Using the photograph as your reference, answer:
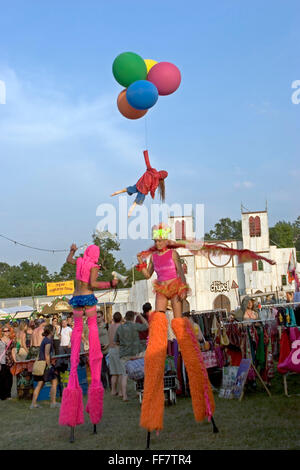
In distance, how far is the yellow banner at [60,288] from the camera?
129 ft

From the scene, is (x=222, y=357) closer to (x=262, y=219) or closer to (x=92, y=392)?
(x=92, y=392)

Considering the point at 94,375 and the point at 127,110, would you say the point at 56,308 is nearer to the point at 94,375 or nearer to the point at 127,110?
the point at 94,375

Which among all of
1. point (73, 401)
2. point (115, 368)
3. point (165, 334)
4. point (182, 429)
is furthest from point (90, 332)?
point (115, 368)

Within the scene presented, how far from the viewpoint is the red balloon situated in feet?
21.1

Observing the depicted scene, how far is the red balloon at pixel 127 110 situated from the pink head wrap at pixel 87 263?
1814 millimetres

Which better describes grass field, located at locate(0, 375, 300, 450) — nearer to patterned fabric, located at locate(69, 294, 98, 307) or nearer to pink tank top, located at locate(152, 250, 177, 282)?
patterned fabric, located at locate(69, 294, 98, 307)

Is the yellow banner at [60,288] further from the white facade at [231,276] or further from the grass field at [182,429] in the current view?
the grass field at [182,429]

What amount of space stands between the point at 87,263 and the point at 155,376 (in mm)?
1634

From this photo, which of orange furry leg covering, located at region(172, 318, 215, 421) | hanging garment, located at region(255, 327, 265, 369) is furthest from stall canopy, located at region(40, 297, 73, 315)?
orange furry leg covering, located at region(172, 318, 215, 421)

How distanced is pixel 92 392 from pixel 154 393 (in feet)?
3.66

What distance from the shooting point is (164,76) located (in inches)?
248

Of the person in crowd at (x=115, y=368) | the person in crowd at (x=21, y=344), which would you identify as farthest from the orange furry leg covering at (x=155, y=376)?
the person in crowd at (x=21, y=344)
